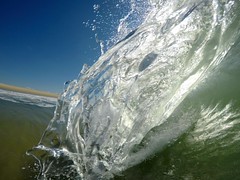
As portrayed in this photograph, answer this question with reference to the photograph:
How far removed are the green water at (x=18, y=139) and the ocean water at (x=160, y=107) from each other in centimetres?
14

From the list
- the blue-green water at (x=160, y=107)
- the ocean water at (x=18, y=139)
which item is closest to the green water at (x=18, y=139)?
the ocean water at (x=18, y=139)

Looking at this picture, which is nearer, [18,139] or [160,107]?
[160,107]

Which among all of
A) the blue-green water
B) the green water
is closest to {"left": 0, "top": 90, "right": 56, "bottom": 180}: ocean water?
the green water

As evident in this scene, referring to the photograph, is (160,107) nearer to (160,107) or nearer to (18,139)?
(160,107)

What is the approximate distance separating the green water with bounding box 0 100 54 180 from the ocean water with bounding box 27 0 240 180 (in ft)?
0.46

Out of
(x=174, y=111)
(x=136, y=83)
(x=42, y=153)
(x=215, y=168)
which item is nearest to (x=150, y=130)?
(x=174, y=111)

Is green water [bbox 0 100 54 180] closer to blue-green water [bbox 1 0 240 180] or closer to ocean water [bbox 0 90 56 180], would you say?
Answer: ocean water [bbox 0 90 56 180]

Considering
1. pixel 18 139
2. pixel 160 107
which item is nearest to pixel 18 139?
pixel 18 139

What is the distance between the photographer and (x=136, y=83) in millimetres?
2846

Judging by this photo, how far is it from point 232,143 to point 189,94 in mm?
751

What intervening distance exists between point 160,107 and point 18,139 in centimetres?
182

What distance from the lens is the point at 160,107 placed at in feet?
8.86

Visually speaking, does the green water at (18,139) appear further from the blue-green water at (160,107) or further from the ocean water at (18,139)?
the blue-green water at (160,107)

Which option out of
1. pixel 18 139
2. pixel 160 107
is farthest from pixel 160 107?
pixel 18 139
